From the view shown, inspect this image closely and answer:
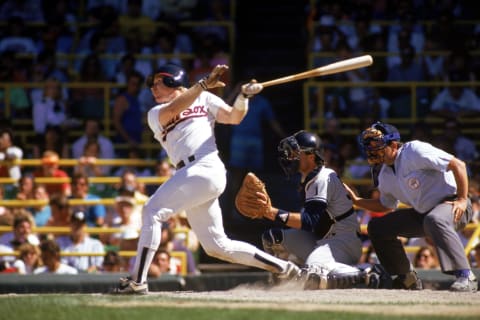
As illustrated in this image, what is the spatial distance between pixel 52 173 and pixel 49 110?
1.47m

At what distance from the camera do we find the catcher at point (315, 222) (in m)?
10.1

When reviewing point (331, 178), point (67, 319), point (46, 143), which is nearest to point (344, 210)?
point (331, 178)

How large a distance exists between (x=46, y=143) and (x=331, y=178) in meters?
6.03

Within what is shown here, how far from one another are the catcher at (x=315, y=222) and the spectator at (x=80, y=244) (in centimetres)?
302

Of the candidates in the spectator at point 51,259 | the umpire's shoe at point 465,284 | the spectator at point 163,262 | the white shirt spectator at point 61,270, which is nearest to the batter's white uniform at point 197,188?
the umpire's shoe at point 465,284

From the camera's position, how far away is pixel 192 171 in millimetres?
9281

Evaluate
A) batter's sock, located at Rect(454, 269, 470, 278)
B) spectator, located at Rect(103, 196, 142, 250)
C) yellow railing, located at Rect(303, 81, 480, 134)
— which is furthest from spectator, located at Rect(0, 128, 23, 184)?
batter's sock, located at Rect(454, 269, 470, 278)

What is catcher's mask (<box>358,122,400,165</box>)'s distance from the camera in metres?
9.99

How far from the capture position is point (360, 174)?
48.0ft

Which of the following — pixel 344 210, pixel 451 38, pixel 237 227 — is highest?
pixel 451 38

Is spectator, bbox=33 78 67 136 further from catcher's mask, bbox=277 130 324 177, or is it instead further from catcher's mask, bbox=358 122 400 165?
catcher's mask, bbox=358 122 400 165

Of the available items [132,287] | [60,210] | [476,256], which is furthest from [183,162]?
[60,210]

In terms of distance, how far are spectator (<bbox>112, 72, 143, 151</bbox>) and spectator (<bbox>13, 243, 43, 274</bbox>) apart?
317cm

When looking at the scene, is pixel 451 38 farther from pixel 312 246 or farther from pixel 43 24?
pixel 312 246
